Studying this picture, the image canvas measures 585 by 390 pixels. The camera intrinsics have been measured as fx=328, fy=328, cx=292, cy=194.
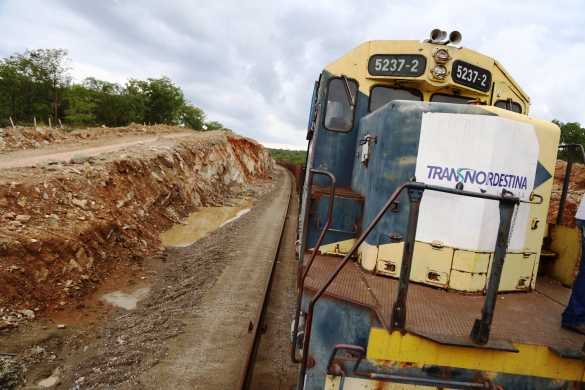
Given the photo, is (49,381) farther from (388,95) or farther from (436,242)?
(388,95)

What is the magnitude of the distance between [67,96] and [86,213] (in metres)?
34.4

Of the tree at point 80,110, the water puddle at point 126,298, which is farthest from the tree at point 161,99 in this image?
the water puddle at point 126,298

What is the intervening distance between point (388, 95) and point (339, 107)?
65 cm

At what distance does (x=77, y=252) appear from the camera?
6840 mm

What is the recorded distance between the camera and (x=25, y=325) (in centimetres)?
509

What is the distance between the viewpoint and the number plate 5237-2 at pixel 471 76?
3.94m

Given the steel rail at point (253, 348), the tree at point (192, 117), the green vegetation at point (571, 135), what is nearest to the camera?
the steel rail at point (253, 348)

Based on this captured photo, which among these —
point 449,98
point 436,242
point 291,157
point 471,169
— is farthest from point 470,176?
point 291,157

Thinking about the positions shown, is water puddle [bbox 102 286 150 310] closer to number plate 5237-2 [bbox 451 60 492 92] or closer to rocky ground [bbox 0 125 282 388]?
rocky ground [bbox 0 125 282 388]

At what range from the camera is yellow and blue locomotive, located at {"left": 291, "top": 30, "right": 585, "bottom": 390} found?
2.14 metres

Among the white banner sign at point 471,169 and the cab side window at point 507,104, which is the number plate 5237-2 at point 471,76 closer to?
the cab side window at point 507,104

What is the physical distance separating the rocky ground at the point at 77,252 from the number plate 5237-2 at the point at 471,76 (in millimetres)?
5283

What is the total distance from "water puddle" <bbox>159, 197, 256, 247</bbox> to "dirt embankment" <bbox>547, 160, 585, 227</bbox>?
12.1 m

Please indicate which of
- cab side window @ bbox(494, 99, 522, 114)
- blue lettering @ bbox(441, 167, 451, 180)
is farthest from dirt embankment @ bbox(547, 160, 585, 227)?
blue lettering @ bbox(441, 167, 451, 180)
